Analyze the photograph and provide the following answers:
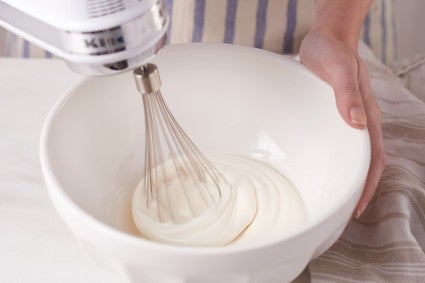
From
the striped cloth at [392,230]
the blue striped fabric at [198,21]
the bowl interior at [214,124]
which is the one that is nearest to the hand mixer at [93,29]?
the bowl interior at [214,124]

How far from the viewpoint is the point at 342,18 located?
643 mm

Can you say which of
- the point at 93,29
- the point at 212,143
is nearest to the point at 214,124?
the point at 212,143

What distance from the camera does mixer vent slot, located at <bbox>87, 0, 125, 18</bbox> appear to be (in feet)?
1.11

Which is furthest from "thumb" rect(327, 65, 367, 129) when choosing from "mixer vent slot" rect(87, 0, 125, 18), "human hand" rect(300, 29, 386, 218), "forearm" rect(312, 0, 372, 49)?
"mixer vent slot" rect(87, 0, 125, 18)

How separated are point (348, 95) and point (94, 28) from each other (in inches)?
8.7

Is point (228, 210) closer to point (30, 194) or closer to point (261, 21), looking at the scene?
point (30, 194)

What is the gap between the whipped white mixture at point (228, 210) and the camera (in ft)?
1.61

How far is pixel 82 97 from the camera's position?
526 millimetres

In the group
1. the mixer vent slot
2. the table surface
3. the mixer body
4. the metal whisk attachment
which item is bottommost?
the table surface

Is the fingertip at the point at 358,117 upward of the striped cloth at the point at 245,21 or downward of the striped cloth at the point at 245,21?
upward

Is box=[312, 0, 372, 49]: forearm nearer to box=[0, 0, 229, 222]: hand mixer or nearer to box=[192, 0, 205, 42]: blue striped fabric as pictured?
box=[192, 0, 205, 42]: blue striped fabric

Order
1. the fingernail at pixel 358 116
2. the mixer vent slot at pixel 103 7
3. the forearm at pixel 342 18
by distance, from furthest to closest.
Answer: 1. the forearm at pixel 342 18
2. the fingernail at pixel 358 116
3. the mixer vent slot at pixel 103 7

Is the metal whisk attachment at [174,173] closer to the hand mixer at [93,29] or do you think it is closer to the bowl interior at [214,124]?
the bowl interior at [214,124]

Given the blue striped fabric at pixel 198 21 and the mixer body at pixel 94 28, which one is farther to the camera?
the blue striped fabric at pixel 198 21
